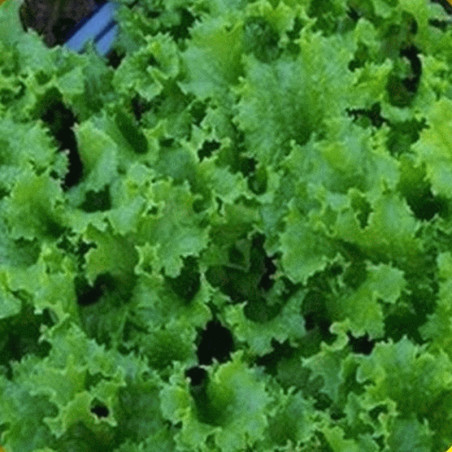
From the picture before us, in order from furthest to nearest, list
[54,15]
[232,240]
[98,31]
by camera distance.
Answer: [54,15]
[98,31]
[232,240]

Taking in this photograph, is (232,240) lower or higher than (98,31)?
lower

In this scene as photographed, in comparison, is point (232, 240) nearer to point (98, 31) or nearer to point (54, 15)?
point (98, 31)

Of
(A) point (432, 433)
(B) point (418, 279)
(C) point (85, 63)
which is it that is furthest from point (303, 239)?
(C) point (85, 63)

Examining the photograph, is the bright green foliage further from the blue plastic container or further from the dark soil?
the dark soil

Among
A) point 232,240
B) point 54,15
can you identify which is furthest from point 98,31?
point 232,240

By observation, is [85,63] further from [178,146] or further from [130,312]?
[130,312]

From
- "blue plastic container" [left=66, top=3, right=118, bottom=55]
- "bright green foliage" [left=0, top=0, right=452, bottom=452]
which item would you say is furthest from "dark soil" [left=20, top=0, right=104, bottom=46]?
"bright green foliage" [left=0, top=0, right=452, bottom=452]

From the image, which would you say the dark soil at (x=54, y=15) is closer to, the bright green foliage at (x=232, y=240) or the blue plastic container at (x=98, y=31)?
the blue plastic container at (x=98, y=31)
